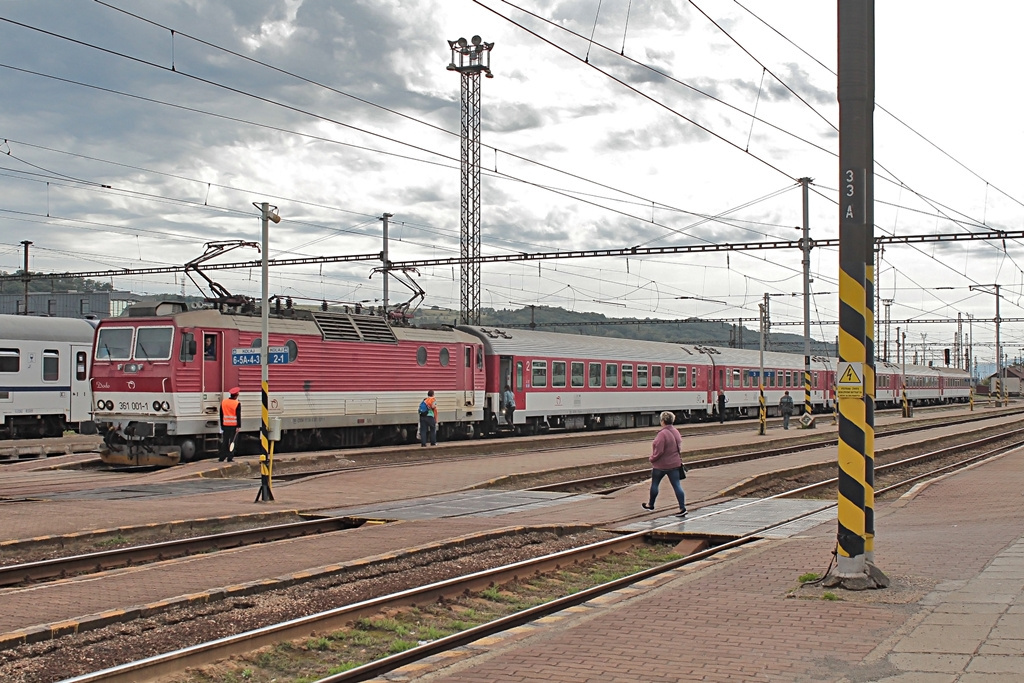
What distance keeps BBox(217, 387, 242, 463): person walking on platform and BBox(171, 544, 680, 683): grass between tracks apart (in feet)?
41.7

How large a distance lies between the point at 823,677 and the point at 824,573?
150 inches

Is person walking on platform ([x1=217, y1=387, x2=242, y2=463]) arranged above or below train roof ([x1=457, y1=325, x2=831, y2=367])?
below

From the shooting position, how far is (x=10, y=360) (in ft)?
100

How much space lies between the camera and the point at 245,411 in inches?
992

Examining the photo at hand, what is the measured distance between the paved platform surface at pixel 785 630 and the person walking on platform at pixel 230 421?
13827 mm

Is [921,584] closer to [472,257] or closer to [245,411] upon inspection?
[245,411]

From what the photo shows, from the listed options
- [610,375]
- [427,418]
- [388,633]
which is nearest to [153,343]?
[427,418]

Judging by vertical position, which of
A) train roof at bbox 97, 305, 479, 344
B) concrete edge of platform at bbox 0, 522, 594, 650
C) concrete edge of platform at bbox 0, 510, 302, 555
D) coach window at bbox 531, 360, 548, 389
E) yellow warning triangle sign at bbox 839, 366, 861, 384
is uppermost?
train roof at bbox 97, 305, 479, 344

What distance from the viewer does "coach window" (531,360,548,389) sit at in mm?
37531

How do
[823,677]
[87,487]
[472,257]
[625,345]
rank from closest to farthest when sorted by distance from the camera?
[823,677], [87,487], [472,257], [625,345]

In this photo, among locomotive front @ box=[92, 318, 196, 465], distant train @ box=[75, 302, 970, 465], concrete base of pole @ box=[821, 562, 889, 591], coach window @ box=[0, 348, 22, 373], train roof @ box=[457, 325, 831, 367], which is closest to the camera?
concrete base of pole @ box=[821, 562, 889, 591]

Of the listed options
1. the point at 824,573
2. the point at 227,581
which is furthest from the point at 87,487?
the point at 824,573

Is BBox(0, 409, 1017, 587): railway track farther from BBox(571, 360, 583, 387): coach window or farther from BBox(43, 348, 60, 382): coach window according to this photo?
BBox(571, 360, 583, 387): coach window

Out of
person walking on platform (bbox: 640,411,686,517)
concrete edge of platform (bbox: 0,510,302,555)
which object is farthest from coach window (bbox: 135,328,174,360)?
person walking on platform (bbox: 640,411,686,517)
